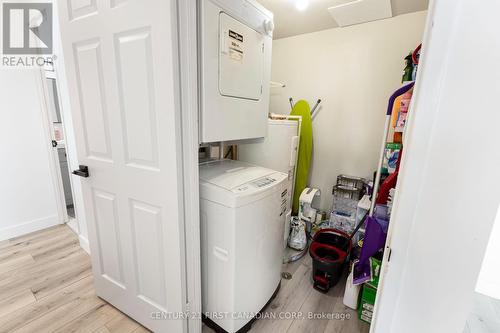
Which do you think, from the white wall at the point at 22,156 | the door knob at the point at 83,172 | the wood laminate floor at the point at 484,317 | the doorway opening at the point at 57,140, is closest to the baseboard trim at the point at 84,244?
the doorway opening at the point at 57,140

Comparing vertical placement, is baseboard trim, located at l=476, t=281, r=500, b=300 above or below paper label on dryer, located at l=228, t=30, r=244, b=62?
below

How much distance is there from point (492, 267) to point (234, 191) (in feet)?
3.17

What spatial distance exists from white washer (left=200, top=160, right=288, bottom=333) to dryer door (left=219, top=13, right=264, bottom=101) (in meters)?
0.58

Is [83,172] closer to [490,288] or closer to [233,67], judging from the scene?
[233,67]

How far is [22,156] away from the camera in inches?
92.1

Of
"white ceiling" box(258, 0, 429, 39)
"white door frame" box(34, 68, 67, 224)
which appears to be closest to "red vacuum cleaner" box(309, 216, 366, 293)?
"white ceiling" box(258, 0, 429, 39)

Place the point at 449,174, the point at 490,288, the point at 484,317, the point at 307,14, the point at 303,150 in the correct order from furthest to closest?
1. the point at 303,150
2. the point at 307,14
3. the point at 484,317
4. the point at 490,288
5. the point at 449,174

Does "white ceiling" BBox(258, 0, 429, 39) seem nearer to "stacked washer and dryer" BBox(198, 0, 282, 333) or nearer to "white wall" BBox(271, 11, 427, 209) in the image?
"white wall" BBox(271, 11, 427, 209)

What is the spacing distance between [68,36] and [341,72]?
96.7 inches

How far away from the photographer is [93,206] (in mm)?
1480

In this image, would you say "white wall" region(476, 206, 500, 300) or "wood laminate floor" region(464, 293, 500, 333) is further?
"wood laminate floor" region(464, 293, 500, 333)

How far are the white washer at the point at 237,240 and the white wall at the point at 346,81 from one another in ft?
4.60

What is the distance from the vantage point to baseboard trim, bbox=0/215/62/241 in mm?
2324

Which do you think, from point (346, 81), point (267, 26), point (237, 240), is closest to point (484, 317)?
point (237, 240)
